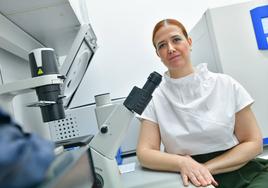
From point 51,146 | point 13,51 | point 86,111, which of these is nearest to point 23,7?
point 13,51

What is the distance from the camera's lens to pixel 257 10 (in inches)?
48.4

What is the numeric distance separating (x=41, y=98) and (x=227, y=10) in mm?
987

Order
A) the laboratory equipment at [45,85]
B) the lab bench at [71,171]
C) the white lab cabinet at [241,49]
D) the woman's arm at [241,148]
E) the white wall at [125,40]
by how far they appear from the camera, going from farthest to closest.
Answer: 1. the white wall at [125,40]
2. the white lab cabinet at [241,49]
3. the woman's arm at [241,148]
4. the laboratory equipment at [45,85]
5. the lab bench at [71,171]

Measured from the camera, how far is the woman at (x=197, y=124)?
0.96m

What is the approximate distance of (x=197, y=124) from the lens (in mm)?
1029

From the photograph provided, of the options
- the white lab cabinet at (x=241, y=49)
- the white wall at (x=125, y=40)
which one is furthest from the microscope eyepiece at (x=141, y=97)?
the white wall at (x=125, y=40)

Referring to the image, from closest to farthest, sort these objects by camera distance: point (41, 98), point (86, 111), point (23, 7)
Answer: point (41, 98) → point (23, 7) → point (86, 111)

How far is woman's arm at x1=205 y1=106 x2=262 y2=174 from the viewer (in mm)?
947

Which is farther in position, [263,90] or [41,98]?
[263,90]

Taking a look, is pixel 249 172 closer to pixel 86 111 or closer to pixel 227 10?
pixel 227 10

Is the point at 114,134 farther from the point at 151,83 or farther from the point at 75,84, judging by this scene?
the point at 75,84

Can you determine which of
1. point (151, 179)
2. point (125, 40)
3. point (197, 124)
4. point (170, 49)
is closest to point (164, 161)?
point (151, 179)

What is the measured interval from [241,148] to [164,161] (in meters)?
0.31

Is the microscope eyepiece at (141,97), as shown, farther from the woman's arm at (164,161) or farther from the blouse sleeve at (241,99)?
the blouse sleeve at (241,99)
